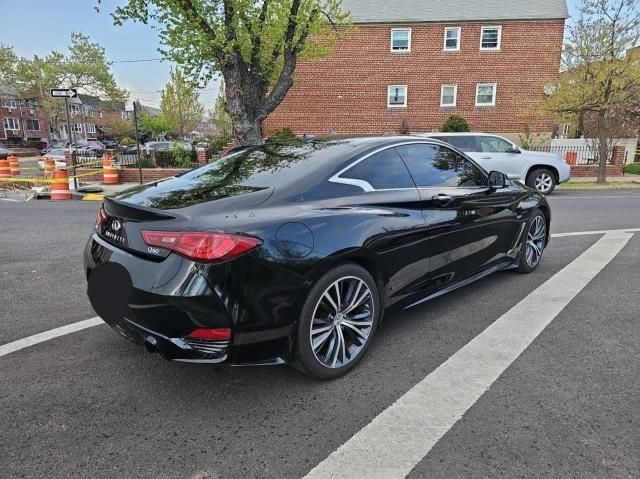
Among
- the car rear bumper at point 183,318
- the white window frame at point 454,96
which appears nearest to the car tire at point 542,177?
the car rear bumper at point 183,318

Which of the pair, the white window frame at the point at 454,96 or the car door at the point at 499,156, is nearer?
the car door at the point at 499,156

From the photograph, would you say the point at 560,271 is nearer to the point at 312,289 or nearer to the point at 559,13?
the point at 312,289

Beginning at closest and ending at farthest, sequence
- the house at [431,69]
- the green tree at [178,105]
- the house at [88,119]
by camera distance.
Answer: the house at [431,69] → the green tree at [178,105] → the house at [88,119]

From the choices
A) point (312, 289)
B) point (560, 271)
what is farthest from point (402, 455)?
point (560, 271)

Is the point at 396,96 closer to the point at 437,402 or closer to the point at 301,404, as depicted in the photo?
the point at 437,402

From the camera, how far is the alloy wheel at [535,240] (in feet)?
15.8

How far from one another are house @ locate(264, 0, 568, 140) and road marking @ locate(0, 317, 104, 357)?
2202cm

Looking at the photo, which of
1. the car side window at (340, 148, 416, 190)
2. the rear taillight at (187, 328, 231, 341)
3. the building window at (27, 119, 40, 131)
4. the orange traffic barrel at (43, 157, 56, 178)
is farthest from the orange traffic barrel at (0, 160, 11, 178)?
the building window at (27, 119, 40, 131)

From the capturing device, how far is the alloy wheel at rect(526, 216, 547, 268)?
15.8 feet

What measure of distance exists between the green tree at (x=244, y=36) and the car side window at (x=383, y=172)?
1023 cm

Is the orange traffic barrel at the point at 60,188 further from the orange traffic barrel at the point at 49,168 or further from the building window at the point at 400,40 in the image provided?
the building window at the point at 400,40

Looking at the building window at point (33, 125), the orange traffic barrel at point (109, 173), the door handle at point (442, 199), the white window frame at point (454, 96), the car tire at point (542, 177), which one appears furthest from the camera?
the building window at point (33, 125)

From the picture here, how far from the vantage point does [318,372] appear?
2721 millimetres

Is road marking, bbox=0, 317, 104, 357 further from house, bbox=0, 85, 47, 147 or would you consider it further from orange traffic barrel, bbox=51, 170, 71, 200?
house, bbox=0, 85, 47, 147
